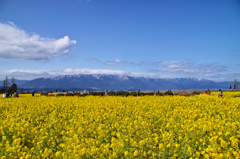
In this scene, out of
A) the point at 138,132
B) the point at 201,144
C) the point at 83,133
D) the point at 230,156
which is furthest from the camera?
the point at 83,133

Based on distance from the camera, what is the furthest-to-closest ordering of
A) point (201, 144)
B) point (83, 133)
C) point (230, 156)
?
point (83, 133), point (201, 144), point (230, 156)

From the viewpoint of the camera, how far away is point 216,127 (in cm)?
588

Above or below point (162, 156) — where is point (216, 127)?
above

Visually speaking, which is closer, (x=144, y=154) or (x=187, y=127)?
(x=144, y=154)

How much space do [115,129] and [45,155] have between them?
2.81m

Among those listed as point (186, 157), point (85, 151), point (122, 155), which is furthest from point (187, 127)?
point (85, 151)

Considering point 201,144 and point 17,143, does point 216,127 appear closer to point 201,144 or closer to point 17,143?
point 201,144

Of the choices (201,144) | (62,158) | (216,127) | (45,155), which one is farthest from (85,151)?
(216,127)

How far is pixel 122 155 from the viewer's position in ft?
14.7

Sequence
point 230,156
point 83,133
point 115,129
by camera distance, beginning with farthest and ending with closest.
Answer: point 115,129 → point 83,133 → point 230,156

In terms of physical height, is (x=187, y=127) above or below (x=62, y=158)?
above

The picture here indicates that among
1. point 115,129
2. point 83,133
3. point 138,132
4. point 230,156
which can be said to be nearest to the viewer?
point 230,156

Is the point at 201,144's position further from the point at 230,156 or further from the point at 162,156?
the point at 162,156

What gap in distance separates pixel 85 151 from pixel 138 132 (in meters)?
1.95
